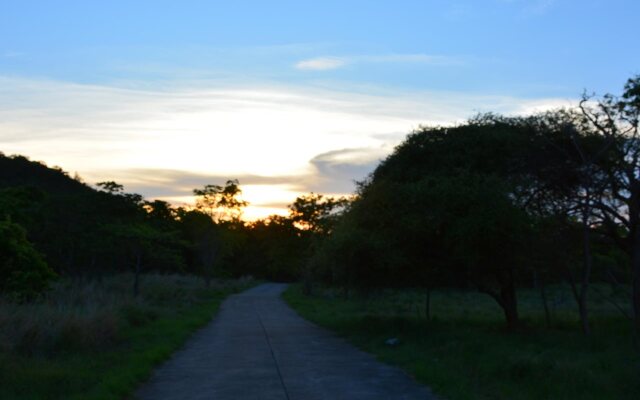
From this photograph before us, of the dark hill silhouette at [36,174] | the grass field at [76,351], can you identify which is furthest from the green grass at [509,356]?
the dark hill silhouette at [36,174]

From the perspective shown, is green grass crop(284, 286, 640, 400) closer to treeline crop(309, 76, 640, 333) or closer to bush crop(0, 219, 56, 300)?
treeline crop(309, 76, 640, 333)

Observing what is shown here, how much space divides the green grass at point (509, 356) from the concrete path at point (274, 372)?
0.65 meters

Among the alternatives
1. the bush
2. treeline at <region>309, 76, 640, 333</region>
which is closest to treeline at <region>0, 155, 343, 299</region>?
the bush

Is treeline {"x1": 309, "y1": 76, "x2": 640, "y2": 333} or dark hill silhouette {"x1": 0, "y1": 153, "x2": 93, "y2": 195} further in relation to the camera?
dark hill silhouette {"x1": 0, "y1": 153, "x2": 93, "y2": 195}

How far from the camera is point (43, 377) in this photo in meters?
11.0

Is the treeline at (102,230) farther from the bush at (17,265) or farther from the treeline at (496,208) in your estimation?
the treeline at (496,208)

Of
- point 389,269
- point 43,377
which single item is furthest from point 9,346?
point 389,269

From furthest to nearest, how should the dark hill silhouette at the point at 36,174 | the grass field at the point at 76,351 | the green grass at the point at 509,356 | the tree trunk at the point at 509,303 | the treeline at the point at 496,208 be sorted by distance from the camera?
the dark hill silhouette at the point at 36,174
the tree trunk at the point at 509,303
the treeline at the point at 496,208
the green grass at the point at 509,356
the grass field at the point at 76,351

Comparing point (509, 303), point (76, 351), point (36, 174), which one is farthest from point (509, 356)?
point (36, 174)

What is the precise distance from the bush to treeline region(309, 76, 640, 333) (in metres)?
8.88

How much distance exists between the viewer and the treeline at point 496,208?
18656 mm

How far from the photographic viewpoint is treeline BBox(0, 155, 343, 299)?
21.3 meters

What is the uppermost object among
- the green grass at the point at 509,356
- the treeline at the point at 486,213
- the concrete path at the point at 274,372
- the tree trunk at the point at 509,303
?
the treeline at the point at 486,213

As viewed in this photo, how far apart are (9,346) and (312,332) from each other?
1113cm
